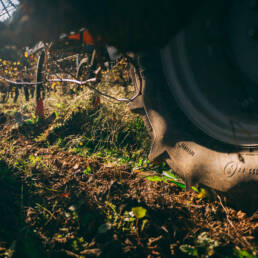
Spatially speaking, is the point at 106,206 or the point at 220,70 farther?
the point at 106,206

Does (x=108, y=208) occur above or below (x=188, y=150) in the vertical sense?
below

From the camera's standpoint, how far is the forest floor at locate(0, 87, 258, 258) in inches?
52.8

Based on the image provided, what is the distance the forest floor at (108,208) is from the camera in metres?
1.34

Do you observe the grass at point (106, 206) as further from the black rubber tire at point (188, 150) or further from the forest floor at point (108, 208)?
the black rubber tire at point (188, 150)

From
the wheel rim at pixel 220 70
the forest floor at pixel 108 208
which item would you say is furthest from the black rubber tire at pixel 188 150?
the forest floor at pixel 108 208

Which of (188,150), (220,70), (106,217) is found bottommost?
(106,217)

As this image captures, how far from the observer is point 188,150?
156 cm

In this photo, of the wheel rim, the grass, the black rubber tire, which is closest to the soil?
the grass

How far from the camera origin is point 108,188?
1.82m

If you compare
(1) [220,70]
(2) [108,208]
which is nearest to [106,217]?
(2) [108,208]

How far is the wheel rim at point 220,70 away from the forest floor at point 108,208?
56 centimetres

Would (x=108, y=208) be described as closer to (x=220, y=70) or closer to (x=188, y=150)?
(x=188, y=150)

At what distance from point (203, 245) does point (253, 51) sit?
4.29ft

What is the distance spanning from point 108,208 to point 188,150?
777 millimetres
